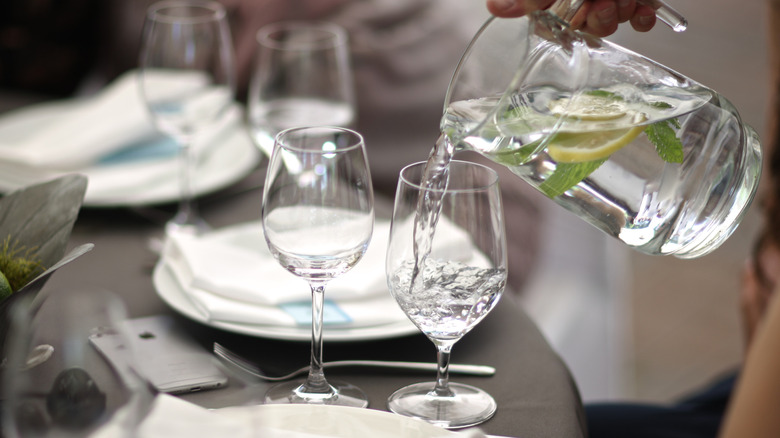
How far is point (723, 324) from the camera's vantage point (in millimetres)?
2633

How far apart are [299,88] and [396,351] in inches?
18.5

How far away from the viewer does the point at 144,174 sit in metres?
1.25

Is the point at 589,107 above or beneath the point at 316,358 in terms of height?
above

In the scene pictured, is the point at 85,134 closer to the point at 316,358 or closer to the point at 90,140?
the point at 90,140

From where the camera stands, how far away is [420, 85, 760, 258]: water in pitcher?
2.22 feet

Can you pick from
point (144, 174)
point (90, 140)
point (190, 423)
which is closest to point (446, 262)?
point (190, 423)

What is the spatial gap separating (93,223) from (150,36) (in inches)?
10.3

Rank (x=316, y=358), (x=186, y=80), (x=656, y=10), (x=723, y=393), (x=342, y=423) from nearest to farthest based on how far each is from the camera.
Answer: (x=342, y=423) → (x=316, y=358) → (x=656, y=10) → (x=186, y=80) → (x=723, y=393)

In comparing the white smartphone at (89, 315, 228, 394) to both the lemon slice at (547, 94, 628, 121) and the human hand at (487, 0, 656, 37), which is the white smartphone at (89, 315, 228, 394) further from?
the human hand at (487, 0, 656, 37)

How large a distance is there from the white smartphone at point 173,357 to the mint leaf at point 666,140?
1.34 ft

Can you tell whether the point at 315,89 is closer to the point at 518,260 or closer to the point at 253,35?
the point at 518,260

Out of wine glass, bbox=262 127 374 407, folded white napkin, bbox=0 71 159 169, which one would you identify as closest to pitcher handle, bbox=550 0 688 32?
wine glass, bbox=262 127 374 407

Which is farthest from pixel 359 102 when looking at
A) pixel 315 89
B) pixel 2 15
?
pixel 2 15

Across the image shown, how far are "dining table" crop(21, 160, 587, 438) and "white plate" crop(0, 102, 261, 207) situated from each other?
9 centimetres
